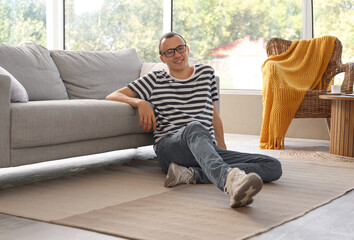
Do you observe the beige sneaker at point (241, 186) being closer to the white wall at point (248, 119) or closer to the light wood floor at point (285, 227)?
the light wood floor at point (285, 227)

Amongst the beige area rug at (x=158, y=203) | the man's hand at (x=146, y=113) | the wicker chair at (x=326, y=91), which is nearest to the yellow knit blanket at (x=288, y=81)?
the wicker chair at (x=326, y=91)

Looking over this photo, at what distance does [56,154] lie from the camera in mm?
2885

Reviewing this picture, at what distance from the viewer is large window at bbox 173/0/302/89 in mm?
5535

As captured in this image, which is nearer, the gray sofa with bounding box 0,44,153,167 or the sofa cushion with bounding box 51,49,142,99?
the gray sofa with bounding box 0,44,153,167

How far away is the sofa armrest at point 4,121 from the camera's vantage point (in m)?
2.59

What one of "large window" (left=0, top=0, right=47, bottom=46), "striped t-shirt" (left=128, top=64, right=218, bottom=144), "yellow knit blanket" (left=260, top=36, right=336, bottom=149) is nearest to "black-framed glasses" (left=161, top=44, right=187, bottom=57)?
"striped t-shirt" (left=128, top=64, right=218, bottom=144)

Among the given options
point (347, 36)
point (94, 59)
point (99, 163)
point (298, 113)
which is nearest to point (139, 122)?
point (99, 163)

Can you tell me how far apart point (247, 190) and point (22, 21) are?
4.32 m

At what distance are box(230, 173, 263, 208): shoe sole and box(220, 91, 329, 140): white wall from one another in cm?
318

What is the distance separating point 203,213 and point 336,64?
3.06 meters

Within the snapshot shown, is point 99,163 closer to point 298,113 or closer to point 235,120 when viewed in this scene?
point 298,113

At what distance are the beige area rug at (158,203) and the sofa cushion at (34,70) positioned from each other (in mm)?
688

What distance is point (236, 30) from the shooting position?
5.81 metres

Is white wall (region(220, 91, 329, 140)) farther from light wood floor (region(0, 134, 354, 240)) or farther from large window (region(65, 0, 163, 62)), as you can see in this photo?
light wood floor (region(0, 134, 354, 240))
